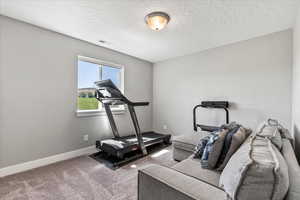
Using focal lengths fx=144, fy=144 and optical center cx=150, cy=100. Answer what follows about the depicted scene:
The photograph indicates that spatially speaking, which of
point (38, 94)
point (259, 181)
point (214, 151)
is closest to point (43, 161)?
point (38, 94)

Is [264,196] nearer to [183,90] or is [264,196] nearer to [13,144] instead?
[13,144]

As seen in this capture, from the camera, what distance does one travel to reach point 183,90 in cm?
388

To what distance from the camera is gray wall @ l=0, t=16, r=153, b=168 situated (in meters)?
2.15

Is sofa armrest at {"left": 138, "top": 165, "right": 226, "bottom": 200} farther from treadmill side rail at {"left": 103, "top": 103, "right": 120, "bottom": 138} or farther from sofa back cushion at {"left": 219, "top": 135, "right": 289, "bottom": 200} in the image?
treadmill side rail at {"left": 103, "top": 103, "right": 120, "bottom": 138}

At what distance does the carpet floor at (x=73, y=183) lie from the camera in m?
1.69

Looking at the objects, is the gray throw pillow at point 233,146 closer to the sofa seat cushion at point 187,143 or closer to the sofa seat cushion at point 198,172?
the sofa seat cushion at point 198,172

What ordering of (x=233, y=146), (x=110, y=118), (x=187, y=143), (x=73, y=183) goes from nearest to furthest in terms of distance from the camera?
(x=233, y=146) → (x=73, y=183) → (x=187, y=143) → (x=110, y=118)

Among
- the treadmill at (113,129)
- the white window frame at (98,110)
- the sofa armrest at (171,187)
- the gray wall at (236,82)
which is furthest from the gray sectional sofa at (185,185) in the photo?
the white window frame at (98,110)

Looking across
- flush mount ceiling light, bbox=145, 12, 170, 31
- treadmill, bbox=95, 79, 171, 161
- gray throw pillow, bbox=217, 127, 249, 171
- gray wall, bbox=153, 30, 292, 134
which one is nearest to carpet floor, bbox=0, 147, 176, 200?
treadmill, bbox=95, 79, 171, 161

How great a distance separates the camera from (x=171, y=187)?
87 cm

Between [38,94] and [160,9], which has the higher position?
[160,9]

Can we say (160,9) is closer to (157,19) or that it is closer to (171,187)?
(157,19)

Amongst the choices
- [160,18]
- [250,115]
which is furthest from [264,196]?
[250,115]

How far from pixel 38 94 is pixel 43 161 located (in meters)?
1.15
